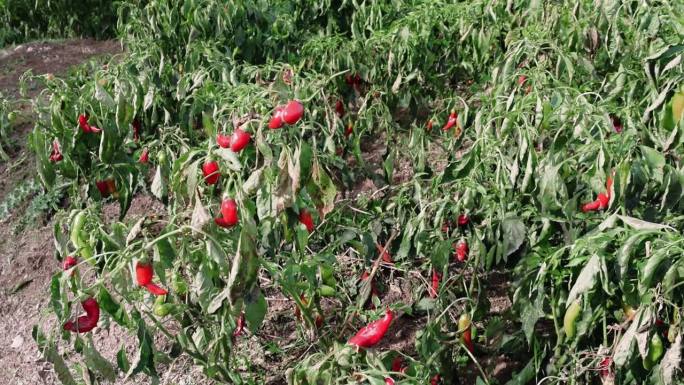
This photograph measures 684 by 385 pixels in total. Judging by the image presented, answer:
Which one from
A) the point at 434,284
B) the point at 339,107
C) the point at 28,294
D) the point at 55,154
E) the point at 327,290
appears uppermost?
the point at 55,154

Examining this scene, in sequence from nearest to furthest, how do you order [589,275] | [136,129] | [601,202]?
[589,275] < [601,202] < [136,129]

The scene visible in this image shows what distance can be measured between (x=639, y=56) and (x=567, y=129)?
0.54 metres

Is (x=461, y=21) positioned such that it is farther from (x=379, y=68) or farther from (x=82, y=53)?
(x=82, y=53)

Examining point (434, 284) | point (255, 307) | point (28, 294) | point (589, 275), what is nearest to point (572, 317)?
point (589, 275)

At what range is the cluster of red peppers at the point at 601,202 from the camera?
1.99 m

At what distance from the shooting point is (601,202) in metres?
2.04

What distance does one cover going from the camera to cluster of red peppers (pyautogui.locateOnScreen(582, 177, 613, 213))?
6.52ft

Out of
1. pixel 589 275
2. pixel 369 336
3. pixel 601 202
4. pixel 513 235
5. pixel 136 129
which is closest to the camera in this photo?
pixel 589 275

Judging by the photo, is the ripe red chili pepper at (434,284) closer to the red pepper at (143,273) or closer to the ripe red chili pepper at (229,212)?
the ripe red chili pepper at (229,212)

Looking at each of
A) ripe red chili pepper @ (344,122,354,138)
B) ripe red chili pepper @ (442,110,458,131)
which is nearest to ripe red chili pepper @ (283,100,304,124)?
ripe red chili pepper @ (442,110,458,131)

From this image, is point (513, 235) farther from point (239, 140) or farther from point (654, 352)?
point (239, 140)

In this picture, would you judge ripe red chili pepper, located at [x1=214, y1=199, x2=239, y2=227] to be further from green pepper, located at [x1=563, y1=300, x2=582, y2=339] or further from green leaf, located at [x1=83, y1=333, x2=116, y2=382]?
green pepper, located at [x1=563, y1=300, x2=582, y2=339]

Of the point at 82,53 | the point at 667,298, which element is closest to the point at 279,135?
the point at 667,298

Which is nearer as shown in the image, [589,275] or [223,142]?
[589,275]
